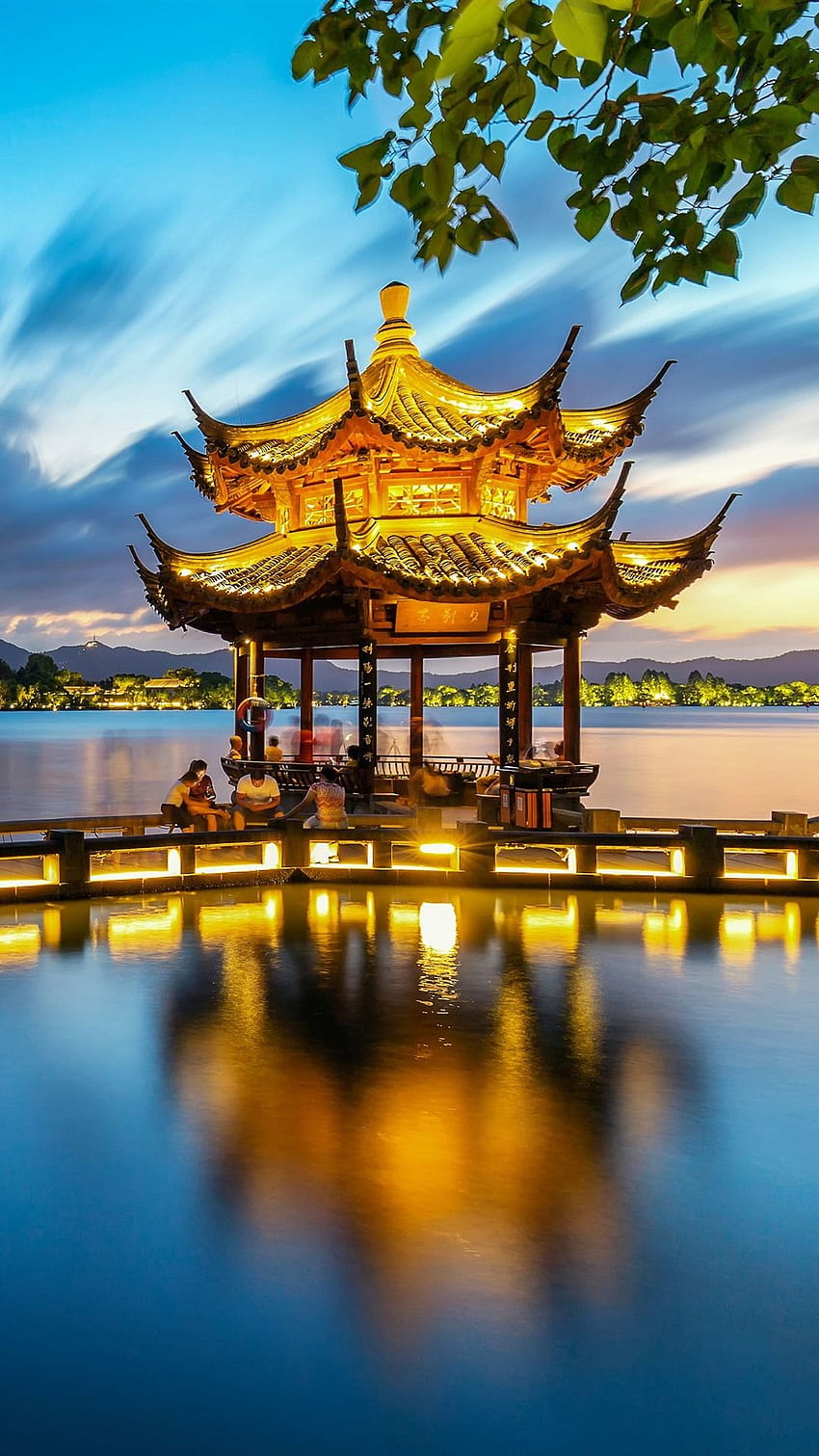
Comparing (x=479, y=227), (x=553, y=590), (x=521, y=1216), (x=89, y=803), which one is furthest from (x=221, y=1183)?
(x=89, y=803)

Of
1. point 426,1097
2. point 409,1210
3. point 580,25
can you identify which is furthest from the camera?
point 426,1097

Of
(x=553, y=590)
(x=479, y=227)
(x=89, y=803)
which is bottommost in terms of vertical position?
(x=89, y=803)

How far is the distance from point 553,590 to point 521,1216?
12647mm

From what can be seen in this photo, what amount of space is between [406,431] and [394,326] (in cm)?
503

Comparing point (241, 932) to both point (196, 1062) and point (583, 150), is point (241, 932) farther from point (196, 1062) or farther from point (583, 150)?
point (583, 150)

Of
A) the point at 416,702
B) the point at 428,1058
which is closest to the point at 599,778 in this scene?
the point at 416,702

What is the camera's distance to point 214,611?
1695 cm

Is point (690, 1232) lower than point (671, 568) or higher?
lower

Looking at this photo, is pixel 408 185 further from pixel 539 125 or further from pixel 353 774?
pixel 353 774

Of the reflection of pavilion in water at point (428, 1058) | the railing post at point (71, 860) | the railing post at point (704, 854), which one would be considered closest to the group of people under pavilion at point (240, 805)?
the railing post at point (71, 860)

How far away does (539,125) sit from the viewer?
254cm

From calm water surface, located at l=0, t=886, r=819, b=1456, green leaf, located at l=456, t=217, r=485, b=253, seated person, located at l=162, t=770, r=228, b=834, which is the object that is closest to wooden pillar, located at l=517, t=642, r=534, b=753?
seated person, located at l=162, t=770, r=228, b=834

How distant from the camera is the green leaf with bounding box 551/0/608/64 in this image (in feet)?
4.65

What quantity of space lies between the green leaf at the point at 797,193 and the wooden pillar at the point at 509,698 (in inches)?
504
